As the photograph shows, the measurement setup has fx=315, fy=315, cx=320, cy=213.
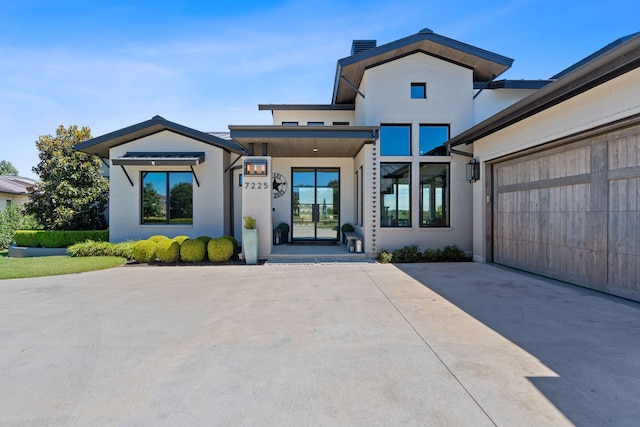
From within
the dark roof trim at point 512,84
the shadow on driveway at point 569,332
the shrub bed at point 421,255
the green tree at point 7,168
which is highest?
the green tree at point 7,168

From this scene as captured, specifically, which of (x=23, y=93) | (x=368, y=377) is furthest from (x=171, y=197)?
(x=368, y=377)

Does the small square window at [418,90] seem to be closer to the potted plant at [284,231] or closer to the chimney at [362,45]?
the chimney at [362,45]

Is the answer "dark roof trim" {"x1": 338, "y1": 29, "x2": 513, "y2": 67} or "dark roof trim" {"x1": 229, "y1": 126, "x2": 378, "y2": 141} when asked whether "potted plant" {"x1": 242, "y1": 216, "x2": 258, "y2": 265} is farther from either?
"dark roof trim" {"x1": 338, "y1": 29, "x2": 513, "y2": 67}

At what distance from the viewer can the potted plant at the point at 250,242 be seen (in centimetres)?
912

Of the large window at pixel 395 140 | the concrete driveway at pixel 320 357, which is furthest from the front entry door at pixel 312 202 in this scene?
the concrete driveway at pixel 320 357

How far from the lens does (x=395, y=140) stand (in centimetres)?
1003

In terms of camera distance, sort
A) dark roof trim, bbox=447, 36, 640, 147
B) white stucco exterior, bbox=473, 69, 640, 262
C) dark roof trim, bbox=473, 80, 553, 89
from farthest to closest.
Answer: dark roof trim, bbox=473, 80, 553, 89 → white stucco exterior, bbox=473, 69, 640, 262 → dark roof trim, bbox=447, 36, 640, 147

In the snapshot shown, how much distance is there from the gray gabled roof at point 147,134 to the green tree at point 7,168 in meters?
59.6

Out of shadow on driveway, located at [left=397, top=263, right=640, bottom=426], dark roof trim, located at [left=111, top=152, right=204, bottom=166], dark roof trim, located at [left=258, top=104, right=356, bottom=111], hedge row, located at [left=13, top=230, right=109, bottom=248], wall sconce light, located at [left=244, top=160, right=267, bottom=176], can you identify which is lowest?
shadow on driveway, located at [left=397, top=263, right=640, bottom=426]

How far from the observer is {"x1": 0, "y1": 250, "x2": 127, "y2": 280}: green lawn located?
769cm

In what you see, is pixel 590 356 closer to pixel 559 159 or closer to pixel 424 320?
pixel 424 320

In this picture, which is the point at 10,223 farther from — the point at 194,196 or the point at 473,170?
the point at 473,170

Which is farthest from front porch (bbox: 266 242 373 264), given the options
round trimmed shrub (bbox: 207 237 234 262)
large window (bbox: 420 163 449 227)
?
large window (bbox: 420 163 449 227)

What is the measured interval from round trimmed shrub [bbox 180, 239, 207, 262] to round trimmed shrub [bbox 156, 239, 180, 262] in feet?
0.57
